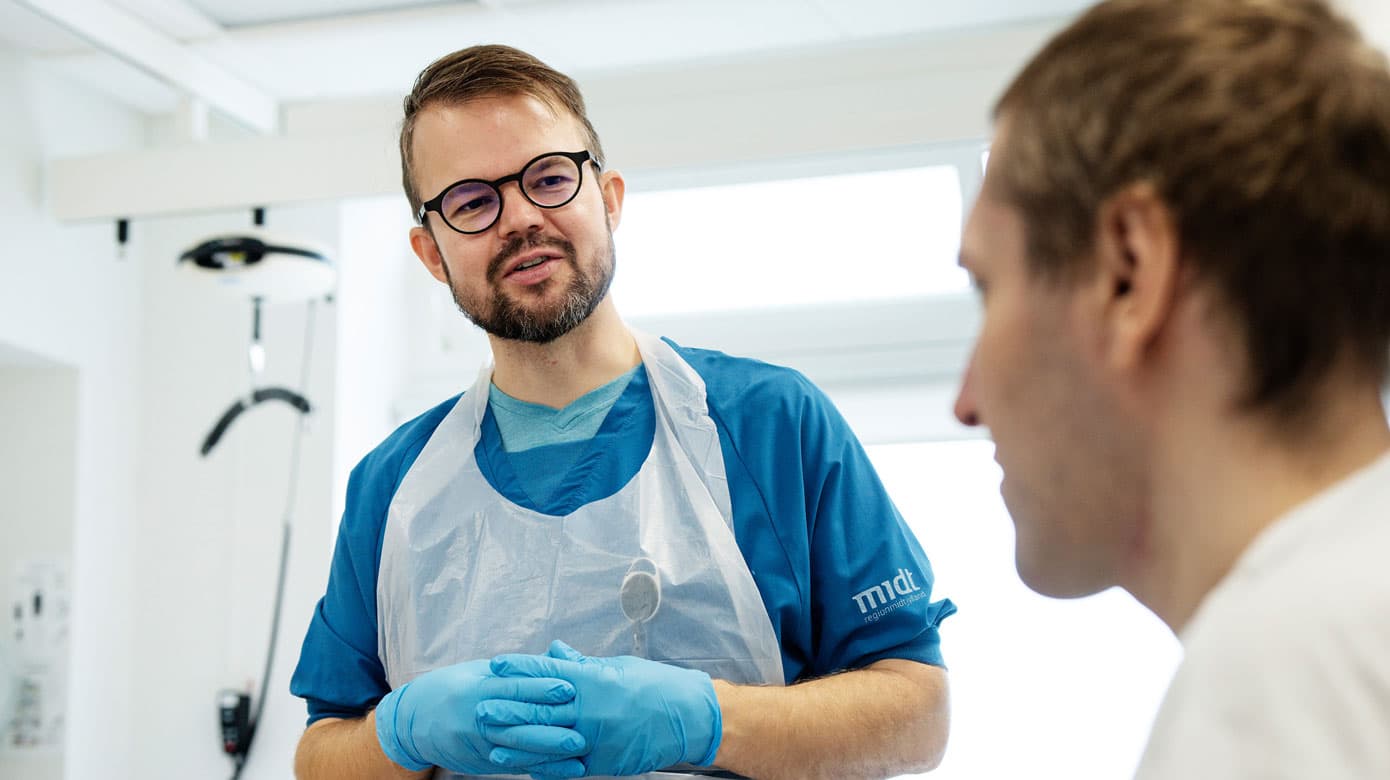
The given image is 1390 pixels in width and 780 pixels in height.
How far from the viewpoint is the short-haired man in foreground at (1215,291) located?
1.63 ft

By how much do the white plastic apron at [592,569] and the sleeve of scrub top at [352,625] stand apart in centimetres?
3

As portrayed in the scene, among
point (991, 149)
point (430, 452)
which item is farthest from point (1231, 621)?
point (430, 452)

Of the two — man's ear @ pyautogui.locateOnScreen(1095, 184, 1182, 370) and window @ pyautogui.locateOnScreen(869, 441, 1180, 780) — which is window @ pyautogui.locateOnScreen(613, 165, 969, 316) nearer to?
window @ pyautogui.locateOnScreen(869, 441, 1180, 780)

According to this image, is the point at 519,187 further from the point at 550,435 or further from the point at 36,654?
the point at 36,654

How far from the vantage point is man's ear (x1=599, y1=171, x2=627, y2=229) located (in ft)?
4.79

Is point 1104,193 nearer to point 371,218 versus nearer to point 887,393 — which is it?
point 887,393

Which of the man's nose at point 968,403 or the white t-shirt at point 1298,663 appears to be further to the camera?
the man's nose at point 968,403

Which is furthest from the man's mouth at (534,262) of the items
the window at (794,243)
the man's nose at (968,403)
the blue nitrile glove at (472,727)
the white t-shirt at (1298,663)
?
the window at (794,243)

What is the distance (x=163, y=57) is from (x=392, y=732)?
2.23 metres

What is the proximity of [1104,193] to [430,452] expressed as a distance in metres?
1.01

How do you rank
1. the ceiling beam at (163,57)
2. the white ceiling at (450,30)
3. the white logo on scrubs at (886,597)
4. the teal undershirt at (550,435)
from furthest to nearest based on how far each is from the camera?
the white ceiling at (450,30)
the ceiling beam at (163,57)
the teal undershirt at (550,435)
the white logo on scrubs at (886,597)

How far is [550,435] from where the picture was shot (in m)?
1.38

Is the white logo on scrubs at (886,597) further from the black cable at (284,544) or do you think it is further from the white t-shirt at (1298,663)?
the black cable at (284,544)

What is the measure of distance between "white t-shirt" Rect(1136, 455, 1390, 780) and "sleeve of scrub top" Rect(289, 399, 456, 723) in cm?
106
